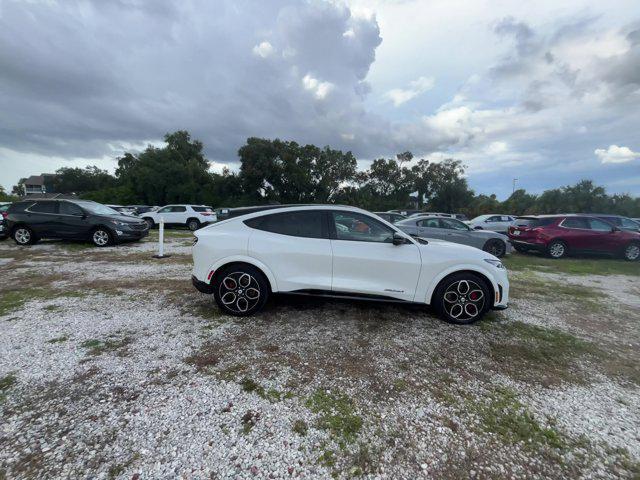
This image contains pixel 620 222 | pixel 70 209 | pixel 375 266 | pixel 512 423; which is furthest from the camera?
pixel 620 222

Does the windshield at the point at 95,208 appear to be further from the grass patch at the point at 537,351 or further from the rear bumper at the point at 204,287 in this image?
the grass patch at the point at 537,351

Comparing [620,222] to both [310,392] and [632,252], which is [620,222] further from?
[310,392]

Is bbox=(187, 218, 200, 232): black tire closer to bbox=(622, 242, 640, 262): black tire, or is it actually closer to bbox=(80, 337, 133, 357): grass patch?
bbox=(80, 337, 133, 357): grass patch

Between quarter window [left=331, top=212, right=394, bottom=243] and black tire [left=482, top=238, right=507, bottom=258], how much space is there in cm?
709

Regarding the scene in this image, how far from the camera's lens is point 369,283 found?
3.90m

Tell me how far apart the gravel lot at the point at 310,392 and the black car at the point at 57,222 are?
5475 mm

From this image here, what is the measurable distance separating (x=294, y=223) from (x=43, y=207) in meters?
9.86

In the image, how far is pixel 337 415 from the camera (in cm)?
229

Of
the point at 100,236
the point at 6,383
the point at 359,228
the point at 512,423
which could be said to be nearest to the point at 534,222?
the point at 359,228

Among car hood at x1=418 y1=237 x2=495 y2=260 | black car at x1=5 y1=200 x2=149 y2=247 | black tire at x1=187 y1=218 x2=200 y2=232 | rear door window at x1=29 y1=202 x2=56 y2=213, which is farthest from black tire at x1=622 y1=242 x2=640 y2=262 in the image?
black tire at x1=187 y1=218 x2=200 y2=232

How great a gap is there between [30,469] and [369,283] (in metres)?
3.26

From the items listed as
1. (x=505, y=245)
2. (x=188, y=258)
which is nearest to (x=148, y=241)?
(x=188, y=258)

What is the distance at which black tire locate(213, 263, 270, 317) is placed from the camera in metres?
3.96

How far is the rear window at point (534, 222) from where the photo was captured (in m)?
10.0
